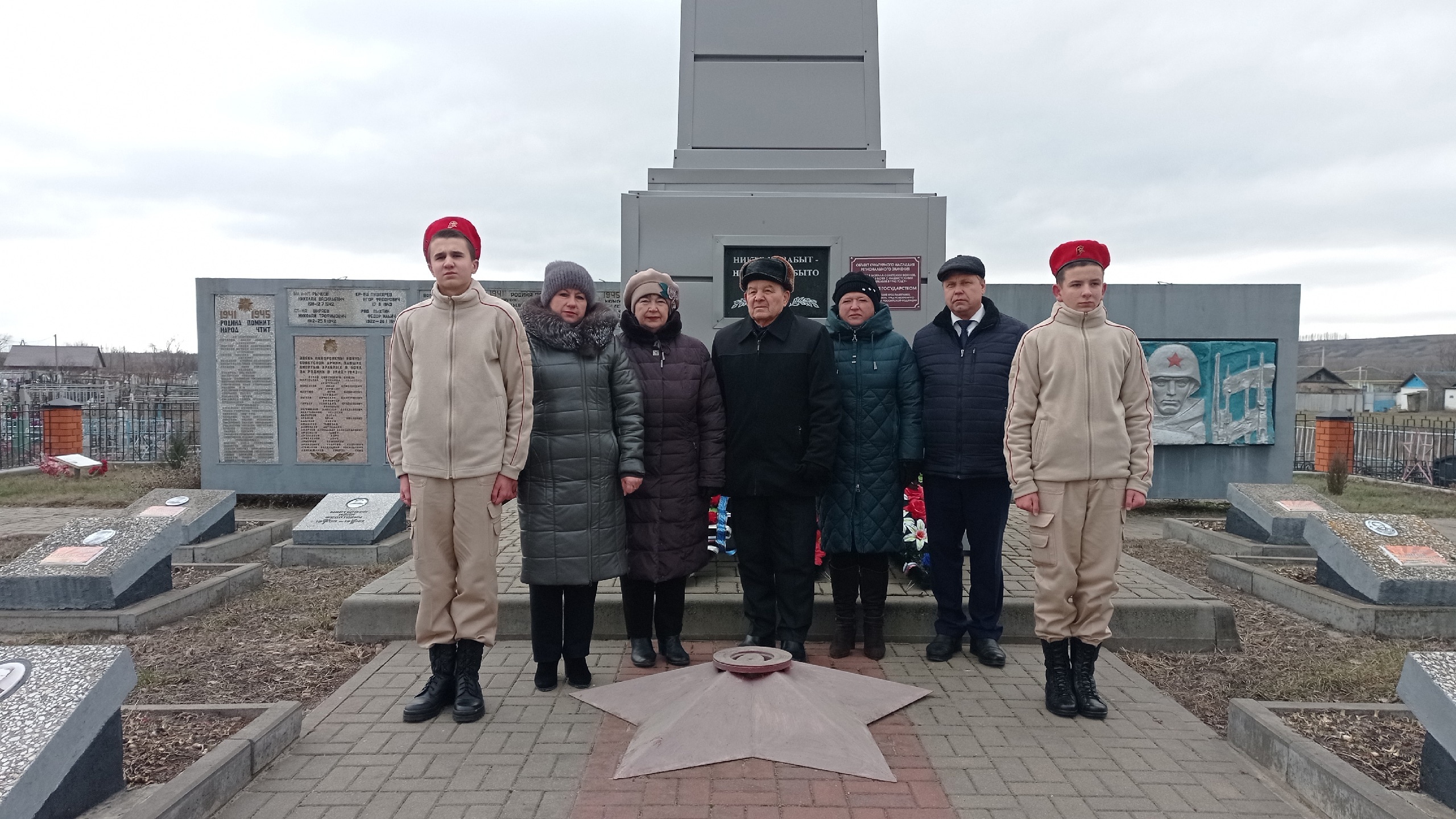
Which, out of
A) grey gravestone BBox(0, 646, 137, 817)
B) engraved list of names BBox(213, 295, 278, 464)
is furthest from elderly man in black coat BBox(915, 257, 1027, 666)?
engraved list of names BBox(213, 295, 278, 464)

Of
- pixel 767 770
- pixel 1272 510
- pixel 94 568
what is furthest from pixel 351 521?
pixel 1272 510

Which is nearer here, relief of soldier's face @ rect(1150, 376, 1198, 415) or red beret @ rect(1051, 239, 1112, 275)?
red beret @ rect(1051, 239, 1112, 275)

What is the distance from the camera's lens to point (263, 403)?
9.57 metres

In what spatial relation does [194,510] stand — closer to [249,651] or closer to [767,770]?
[249,651]

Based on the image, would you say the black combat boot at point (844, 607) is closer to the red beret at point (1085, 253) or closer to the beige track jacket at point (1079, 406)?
the beige track jacket at point (1079, 406)

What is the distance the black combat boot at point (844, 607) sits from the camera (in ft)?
13.3

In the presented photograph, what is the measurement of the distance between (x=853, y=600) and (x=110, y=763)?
294 centimetres

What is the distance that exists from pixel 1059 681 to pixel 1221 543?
471 cm

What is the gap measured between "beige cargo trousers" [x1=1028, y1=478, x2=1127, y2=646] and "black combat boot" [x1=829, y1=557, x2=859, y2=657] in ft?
3.00

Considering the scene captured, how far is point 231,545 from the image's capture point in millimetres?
6922

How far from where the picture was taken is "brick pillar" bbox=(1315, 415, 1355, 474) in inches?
469

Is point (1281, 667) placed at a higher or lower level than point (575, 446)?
lower

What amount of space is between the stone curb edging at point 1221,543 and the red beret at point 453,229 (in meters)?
6.46

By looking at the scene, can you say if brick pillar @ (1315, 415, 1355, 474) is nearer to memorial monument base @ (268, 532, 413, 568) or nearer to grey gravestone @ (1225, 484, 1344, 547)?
grey gravestone @ (1225, 484, 1344, 547)
